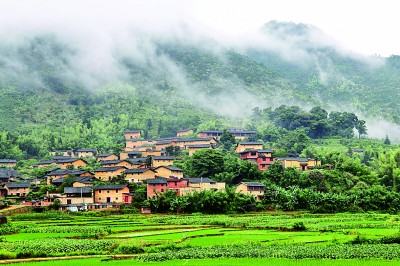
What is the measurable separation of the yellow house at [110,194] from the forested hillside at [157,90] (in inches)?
897

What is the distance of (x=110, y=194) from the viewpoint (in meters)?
54.6

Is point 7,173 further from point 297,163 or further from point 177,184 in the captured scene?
point 297,163

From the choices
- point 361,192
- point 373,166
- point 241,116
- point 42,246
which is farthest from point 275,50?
point 42,246

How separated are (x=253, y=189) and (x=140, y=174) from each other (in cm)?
1287

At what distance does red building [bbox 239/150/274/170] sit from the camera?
219 ft

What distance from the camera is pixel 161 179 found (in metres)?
55.4

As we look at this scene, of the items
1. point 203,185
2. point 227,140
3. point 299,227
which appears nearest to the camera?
point 299,227

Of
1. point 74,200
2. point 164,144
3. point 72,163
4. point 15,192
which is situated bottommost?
point 74,200

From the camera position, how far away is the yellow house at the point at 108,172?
204 ft

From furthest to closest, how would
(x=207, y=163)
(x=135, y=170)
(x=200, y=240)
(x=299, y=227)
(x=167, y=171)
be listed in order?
1. (x=207, y=163)
2. (x=135, y=170)
3. (x=167, y=171)
4. (x=299, y=227)
5. (x=200, y=240)

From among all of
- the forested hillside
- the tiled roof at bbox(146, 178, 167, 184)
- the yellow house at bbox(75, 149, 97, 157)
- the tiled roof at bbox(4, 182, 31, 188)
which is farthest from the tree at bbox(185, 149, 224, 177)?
the yellow house at bbox(75, 149, 97, 157)

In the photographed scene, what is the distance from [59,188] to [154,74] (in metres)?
75.0

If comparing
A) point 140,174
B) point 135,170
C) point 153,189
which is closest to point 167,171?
point 140,174

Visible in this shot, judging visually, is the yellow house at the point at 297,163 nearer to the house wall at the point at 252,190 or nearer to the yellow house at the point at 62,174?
the house wall at the point at 252,190
